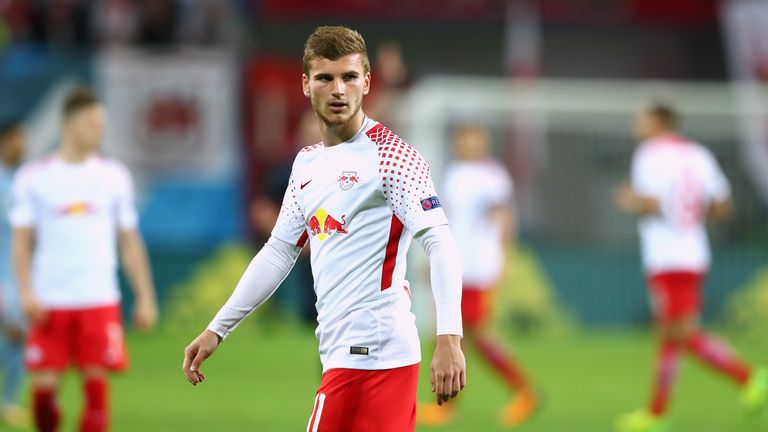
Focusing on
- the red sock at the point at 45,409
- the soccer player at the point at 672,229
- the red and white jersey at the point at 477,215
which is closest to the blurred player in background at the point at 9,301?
the red sock at the point at 45,409

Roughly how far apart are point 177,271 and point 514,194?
4.71 m

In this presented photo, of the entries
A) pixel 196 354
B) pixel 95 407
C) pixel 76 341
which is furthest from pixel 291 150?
pixel 196 354

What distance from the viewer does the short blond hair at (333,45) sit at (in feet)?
16.0

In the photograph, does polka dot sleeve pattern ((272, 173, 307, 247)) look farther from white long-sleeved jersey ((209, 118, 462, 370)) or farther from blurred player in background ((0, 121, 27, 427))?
blurred player in background ((0, 121, 27, 427))

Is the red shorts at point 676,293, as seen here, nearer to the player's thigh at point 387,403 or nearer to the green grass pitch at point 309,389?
the green grass pitch at point 309,389

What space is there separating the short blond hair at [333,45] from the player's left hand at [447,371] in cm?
109

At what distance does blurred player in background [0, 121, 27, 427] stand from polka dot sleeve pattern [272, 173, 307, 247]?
18.3ft

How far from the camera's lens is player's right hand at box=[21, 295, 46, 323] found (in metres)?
7.86

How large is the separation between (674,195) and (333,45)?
19.5ft

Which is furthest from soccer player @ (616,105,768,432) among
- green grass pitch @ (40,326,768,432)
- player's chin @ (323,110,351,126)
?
player's chin @ (323,110,351,126)

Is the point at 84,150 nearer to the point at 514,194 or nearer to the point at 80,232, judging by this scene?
the point at 80,232

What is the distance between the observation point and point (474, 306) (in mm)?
11430

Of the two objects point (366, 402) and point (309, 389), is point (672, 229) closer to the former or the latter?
point (309, 389)

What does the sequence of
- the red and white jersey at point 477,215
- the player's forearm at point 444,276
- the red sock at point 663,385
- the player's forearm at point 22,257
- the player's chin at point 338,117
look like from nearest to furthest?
the player's forearm at point 444,276, the player's chin at point 338,117, the player's forearm at point 22,257, the red sock at point 663,385, the red and white jersey at point 477,215
